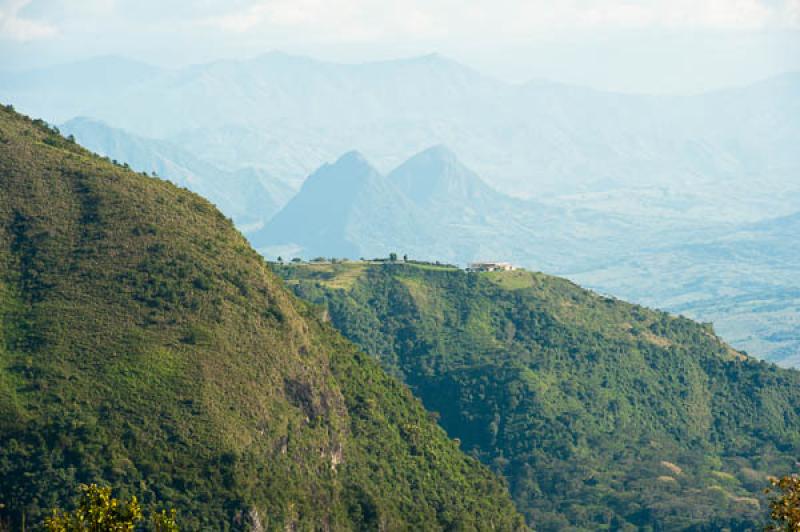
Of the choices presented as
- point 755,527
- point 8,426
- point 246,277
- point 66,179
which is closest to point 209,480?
point 8,426

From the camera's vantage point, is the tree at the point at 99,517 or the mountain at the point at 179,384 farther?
the mountain at the point at 179,384

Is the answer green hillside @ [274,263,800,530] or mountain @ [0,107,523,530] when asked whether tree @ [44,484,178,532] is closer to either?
mountain @ [0,107,523,530]

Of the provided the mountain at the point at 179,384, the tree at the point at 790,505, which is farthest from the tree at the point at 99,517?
the mountain at the point at 179,384

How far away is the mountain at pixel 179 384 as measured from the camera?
9431cm

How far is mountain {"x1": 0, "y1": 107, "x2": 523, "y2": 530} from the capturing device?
94312 millimetres

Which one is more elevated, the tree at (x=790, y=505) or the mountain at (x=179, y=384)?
the mountain at (x=179, y=384)

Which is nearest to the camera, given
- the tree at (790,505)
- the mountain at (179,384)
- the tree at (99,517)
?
the tree at (790,505)

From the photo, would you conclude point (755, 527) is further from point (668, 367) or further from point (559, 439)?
point (668, 367)

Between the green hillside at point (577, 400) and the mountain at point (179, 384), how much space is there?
32.2 meters

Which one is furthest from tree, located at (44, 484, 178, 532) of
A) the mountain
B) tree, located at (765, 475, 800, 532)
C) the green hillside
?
the green hillside

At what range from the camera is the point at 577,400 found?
7151 inches

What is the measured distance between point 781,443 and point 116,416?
115 meters

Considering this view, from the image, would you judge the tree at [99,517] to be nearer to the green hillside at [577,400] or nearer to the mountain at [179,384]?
the mountain at [179,384]

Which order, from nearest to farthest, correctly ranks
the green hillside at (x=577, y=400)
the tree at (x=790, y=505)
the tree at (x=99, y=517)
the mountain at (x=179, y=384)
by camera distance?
1. the tree at (x=790, y=505)
2. the tree at (x=99, y=517)
3. the mountain at (x=179, y=384)
4. the green hillside at (x=577, y=400)
